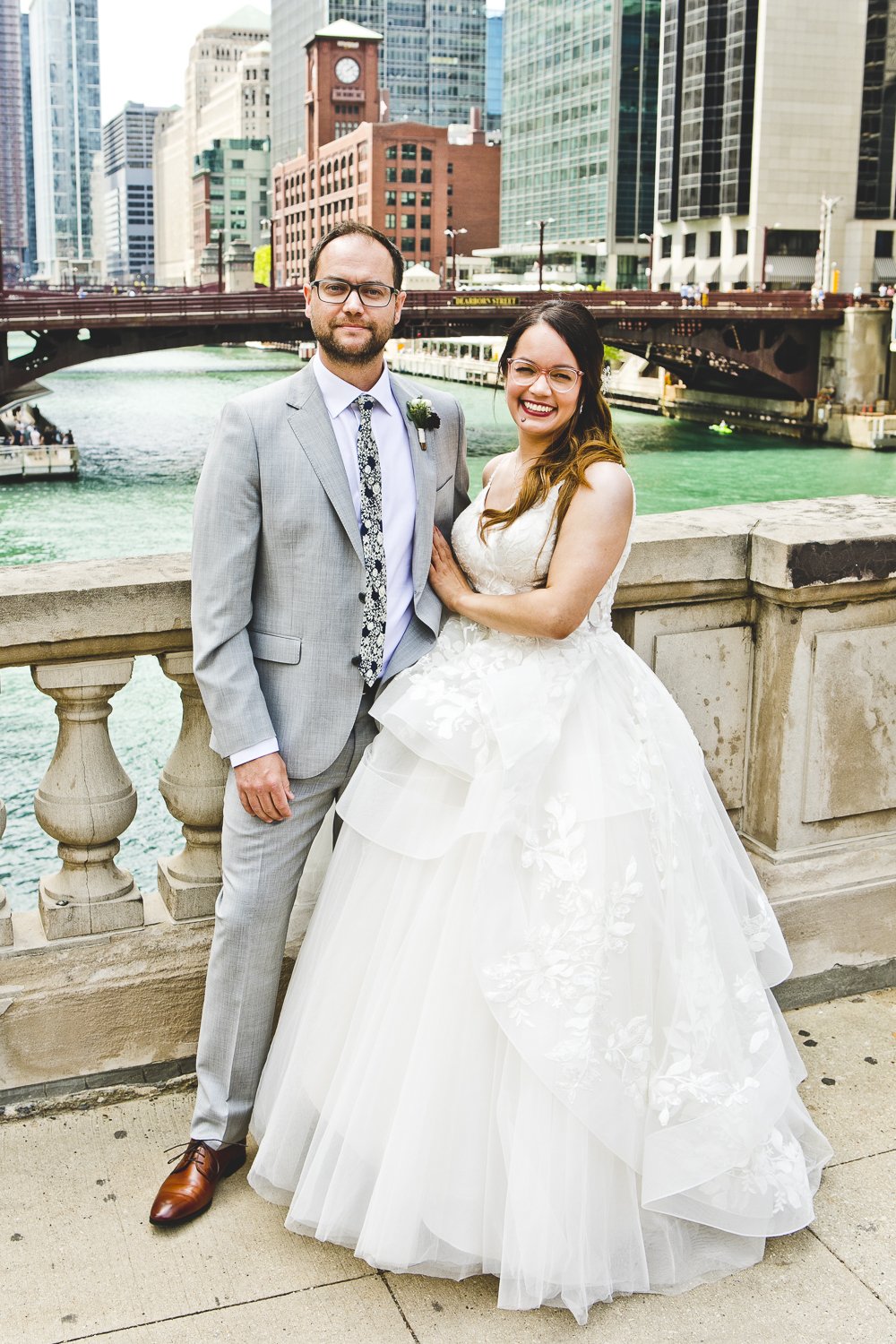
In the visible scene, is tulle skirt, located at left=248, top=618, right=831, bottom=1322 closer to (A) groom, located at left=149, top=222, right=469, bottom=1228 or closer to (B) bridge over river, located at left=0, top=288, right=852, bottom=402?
(A) groom, located at left=149, top=222, right=469, bottom=1228

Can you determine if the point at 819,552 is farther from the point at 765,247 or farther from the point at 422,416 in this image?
the point at 765,247

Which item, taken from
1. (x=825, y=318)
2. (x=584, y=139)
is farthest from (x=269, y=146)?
(x=825, y=318)

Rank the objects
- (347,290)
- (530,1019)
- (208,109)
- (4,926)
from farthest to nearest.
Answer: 1. (208,109)
2. (4,926)
3. (347,290)
4. (530,1019)

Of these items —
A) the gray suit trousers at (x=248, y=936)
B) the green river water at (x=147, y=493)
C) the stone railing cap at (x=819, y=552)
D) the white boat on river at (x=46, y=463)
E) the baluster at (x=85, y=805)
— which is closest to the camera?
the gray suit trousers at (x=248, y=936)

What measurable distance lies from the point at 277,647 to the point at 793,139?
77781mm

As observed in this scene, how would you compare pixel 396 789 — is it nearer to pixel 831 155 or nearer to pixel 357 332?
pixel 357 332

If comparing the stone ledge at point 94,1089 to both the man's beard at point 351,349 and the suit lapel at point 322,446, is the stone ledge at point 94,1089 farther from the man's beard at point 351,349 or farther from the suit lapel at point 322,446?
the man's beard at point 351,349

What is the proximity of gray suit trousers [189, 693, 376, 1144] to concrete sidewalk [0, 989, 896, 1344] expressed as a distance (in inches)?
7.1

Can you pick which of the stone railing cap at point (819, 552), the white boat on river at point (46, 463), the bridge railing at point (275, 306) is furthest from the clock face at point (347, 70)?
the stone railing cap at point (819, 552)

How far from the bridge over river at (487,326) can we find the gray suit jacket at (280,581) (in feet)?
115

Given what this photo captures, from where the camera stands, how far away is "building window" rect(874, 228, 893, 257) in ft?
242

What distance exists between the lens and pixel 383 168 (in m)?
112

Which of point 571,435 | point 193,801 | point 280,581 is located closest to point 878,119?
point 571,435

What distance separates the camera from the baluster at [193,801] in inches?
118
